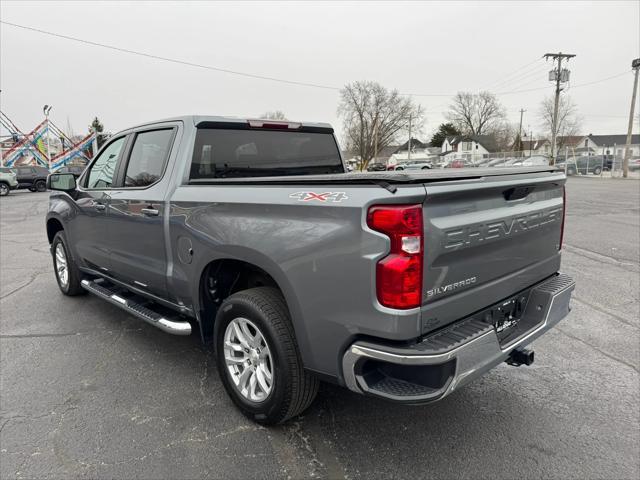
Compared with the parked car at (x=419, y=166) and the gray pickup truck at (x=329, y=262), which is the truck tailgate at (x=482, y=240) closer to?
the gray pickup truck at (x=329, y=262)

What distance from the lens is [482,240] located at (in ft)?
7.73

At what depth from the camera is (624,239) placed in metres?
8.88

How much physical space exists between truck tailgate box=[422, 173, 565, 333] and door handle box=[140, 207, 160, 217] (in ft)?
7.17

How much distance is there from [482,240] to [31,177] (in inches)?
1299

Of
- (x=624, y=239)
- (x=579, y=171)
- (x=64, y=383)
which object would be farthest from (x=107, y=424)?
(x=579, y=171)

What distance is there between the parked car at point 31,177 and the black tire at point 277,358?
30.9 meters

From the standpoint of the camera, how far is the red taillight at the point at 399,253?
6.69 feet

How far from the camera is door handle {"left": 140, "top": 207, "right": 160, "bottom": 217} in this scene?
3.44 metres

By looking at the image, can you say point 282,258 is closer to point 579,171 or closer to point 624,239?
point 624,239

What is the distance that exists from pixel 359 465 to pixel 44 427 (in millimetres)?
1990

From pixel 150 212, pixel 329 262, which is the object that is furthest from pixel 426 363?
pixel 150 212

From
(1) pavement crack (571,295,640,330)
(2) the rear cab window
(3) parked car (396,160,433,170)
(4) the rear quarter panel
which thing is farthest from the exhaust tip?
(1) pavement crack (571,295,640,330)

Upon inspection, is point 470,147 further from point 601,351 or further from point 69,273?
point 69,273

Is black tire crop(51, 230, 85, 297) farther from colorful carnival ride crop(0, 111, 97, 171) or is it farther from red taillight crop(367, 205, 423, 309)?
colorful carnival ride crop(0, 111, 97, 171)
